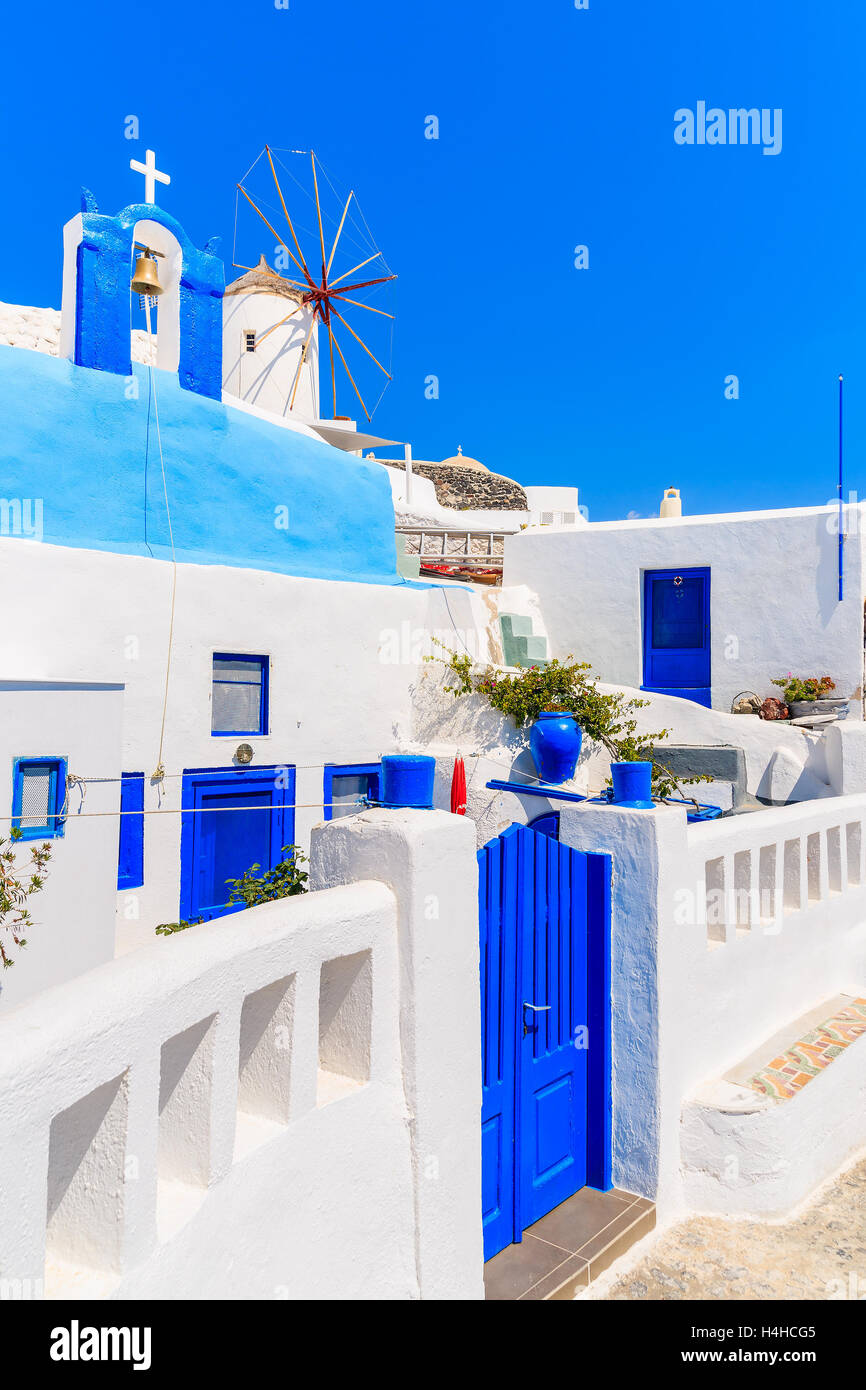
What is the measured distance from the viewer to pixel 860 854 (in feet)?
22.6

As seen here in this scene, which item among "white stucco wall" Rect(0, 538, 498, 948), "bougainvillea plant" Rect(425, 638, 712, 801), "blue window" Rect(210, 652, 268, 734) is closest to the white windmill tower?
"white stucco wall" Rect(0, 538, 498, 948)

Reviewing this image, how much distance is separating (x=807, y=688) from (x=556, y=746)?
417 centimetres

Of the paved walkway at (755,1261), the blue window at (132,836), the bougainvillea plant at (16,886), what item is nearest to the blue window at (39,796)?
the bougainvillea plant at (16,886)

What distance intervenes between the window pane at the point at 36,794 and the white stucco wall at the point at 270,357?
14.6 metres

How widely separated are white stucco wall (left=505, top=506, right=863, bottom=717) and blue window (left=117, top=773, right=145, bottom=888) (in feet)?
24.9

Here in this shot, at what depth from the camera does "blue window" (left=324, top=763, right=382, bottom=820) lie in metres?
9.99

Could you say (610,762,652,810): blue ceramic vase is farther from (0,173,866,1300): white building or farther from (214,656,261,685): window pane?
(214,656,261,685): window pane

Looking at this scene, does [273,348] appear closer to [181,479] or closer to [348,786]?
[181,479]

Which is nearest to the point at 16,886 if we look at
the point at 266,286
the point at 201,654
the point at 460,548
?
the point at 201,654

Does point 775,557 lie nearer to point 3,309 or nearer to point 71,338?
point 71,338

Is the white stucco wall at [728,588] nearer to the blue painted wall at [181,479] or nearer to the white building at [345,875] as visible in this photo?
the white building at [345,875]

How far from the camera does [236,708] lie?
30.1ft
